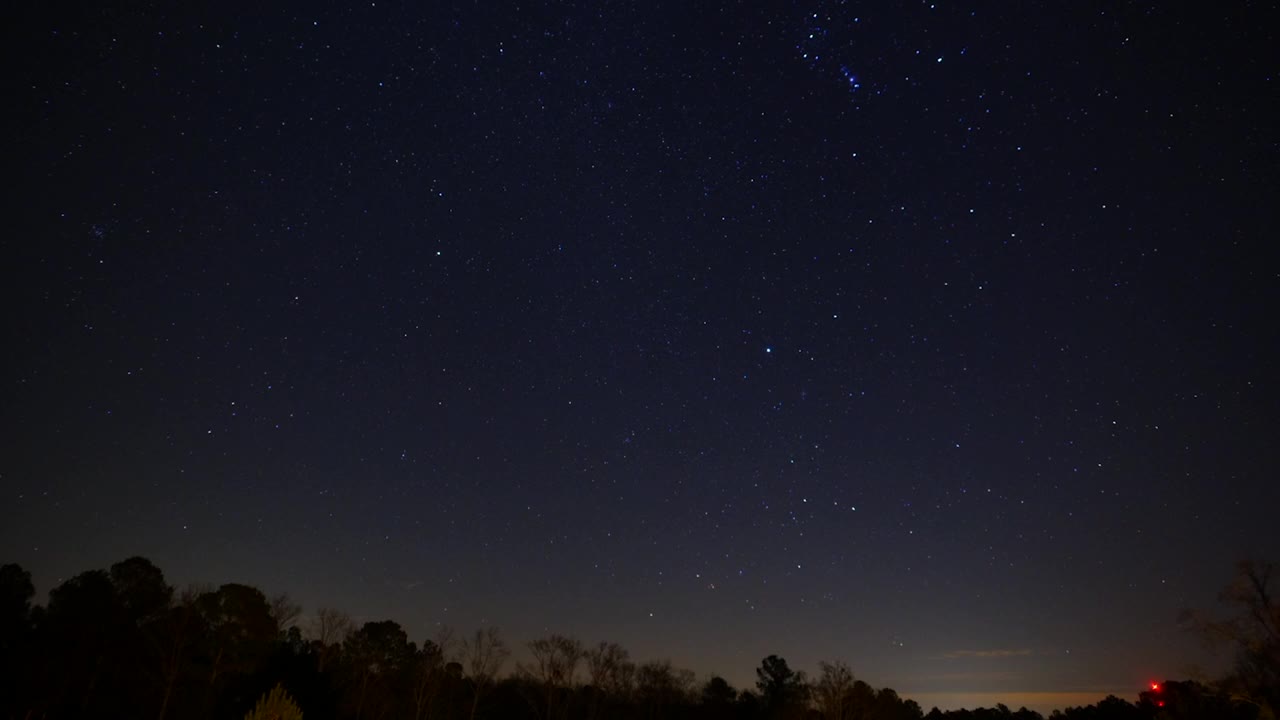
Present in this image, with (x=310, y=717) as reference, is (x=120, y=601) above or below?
above

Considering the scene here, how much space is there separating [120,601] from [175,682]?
6.56 m

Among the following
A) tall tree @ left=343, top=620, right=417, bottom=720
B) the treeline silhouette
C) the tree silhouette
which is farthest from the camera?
tall tree @ left=343, top=620, right=417, bottom=720

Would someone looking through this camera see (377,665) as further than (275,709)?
Yes

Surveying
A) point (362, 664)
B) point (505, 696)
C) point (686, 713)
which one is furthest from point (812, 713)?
point (362, 664)

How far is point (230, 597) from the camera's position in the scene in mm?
35906

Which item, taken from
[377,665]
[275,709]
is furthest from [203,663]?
[275,709]

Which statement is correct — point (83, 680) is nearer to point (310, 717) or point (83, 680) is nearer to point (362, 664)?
point (362, 664)

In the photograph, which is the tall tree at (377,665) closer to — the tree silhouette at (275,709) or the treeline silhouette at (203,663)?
the treeline silhouette at (203,663)

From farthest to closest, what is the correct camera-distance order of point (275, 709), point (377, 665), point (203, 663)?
point (377, 665) → point (203, 663) → point (275, 709)

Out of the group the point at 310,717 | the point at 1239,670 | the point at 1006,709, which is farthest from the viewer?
the point at 1006,709

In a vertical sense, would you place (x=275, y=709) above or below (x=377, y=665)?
below

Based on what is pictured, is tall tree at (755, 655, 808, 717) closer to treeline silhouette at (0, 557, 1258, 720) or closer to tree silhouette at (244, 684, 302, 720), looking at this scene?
treeline silhouette at (0, 557, 1258, 720)

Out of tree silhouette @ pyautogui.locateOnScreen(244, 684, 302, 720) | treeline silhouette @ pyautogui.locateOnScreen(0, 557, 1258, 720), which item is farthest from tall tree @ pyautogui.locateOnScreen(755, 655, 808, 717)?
tree silhouette @ pyautogui.locateOnScreen(244, 684, 302, 720)

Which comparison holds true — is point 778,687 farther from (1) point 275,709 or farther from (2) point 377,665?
(1) point 275,709
